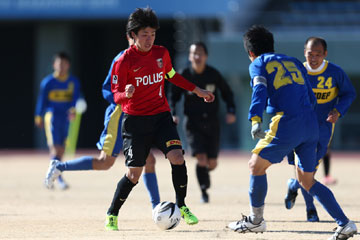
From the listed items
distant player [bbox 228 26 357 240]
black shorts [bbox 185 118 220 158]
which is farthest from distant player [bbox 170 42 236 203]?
distant player [bbox 228 26 357 240]

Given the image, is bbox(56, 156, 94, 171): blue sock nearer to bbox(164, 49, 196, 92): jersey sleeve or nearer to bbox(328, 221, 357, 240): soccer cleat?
bbox(164, 49, 196, 92): jersey sleeve

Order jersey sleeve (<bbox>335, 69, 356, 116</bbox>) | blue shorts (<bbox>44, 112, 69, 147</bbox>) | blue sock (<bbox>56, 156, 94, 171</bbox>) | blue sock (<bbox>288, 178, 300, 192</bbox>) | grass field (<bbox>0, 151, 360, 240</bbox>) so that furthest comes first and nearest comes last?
blue shorts (<bbox>44, 112, 69, 147</bbox>) → blue sock (<bbox>56, 156, 94, 171</bbox>) → blue sock (<bbox>288, 178, 300, 192</bbox>) → jersey sleeve (<bbox>335, 69, 356, 116</bbox>) → grass field (<bbox>0, 151, 360, 240</bbox>)

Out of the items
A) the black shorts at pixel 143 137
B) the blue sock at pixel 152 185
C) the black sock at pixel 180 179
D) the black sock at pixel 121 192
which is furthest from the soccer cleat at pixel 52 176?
the black sock at pixel 180 179

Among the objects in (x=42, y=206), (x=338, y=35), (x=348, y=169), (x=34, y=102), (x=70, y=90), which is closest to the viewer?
(x=42, y=206)

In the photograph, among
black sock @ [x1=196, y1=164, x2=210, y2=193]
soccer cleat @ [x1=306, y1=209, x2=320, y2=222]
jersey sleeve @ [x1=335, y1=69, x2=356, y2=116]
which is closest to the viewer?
jersey sleeve @ [x1=335, y1=69, x2=356, y2=116]

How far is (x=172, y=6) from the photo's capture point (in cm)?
2555

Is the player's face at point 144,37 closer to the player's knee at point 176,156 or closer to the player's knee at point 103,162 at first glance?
the player's knee at point 176,156

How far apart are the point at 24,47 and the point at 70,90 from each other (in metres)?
17.8

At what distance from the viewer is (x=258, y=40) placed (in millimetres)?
7066

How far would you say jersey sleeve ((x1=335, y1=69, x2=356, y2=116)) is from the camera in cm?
805

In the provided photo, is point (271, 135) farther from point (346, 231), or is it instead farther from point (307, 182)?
point (346, 231)

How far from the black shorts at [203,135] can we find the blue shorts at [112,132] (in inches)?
92.0

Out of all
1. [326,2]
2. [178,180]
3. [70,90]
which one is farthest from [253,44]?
[326,2]

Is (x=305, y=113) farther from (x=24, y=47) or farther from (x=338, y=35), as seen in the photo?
(x=24, y=47)
